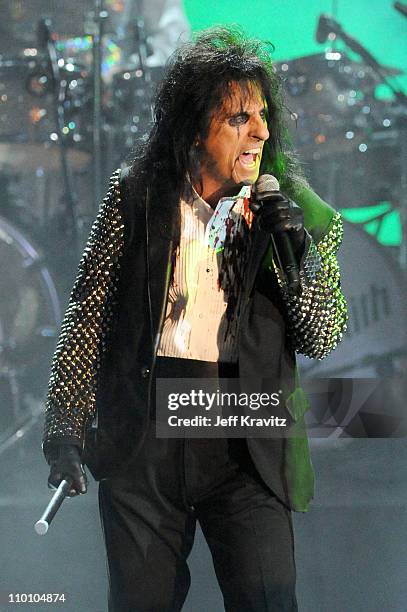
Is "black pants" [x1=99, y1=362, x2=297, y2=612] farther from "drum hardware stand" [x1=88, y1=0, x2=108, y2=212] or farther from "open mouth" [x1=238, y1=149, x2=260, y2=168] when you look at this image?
"drum hardware stand" [x1=88, y1=0, x2=108, y2=212]

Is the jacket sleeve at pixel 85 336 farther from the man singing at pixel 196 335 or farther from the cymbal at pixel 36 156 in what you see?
the cymbal at pixel 36 156

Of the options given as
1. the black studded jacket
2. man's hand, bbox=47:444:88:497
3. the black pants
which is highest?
the black studded jacket

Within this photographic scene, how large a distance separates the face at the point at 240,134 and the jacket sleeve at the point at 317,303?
→ 22 cm

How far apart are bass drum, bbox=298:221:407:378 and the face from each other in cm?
120

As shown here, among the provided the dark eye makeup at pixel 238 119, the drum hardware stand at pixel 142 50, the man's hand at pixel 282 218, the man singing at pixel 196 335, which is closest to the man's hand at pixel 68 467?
the man singing at pixel 196 335

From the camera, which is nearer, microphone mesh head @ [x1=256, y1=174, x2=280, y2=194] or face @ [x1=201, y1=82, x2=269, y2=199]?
microphone mesh head @ [x1=256, y1=174, x2=280, y2=194]

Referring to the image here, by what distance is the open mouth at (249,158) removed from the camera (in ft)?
6.34

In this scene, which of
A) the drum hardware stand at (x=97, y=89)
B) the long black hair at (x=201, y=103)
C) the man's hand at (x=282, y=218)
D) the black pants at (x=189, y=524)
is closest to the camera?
the man's hand at (x=282, y=218)

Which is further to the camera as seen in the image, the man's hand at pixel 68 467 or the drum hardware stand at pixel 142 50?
the drum hardware stand at pixel 142 50

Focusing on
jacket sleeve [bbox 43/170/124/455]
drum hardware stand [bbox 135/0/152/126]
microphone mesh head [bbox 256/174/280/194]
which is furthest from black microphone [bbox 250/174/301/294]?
drum hardware stand [bbox 135/0/152/126]

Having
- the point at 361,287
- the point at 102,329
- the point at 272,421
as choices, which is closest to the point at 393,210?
the point at 361,287

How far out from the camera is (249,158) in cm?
194

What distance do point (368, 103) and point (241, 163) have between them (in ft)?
4.29

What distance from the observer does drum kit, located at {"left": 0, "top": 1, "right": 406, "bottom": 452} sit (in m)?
3.07
